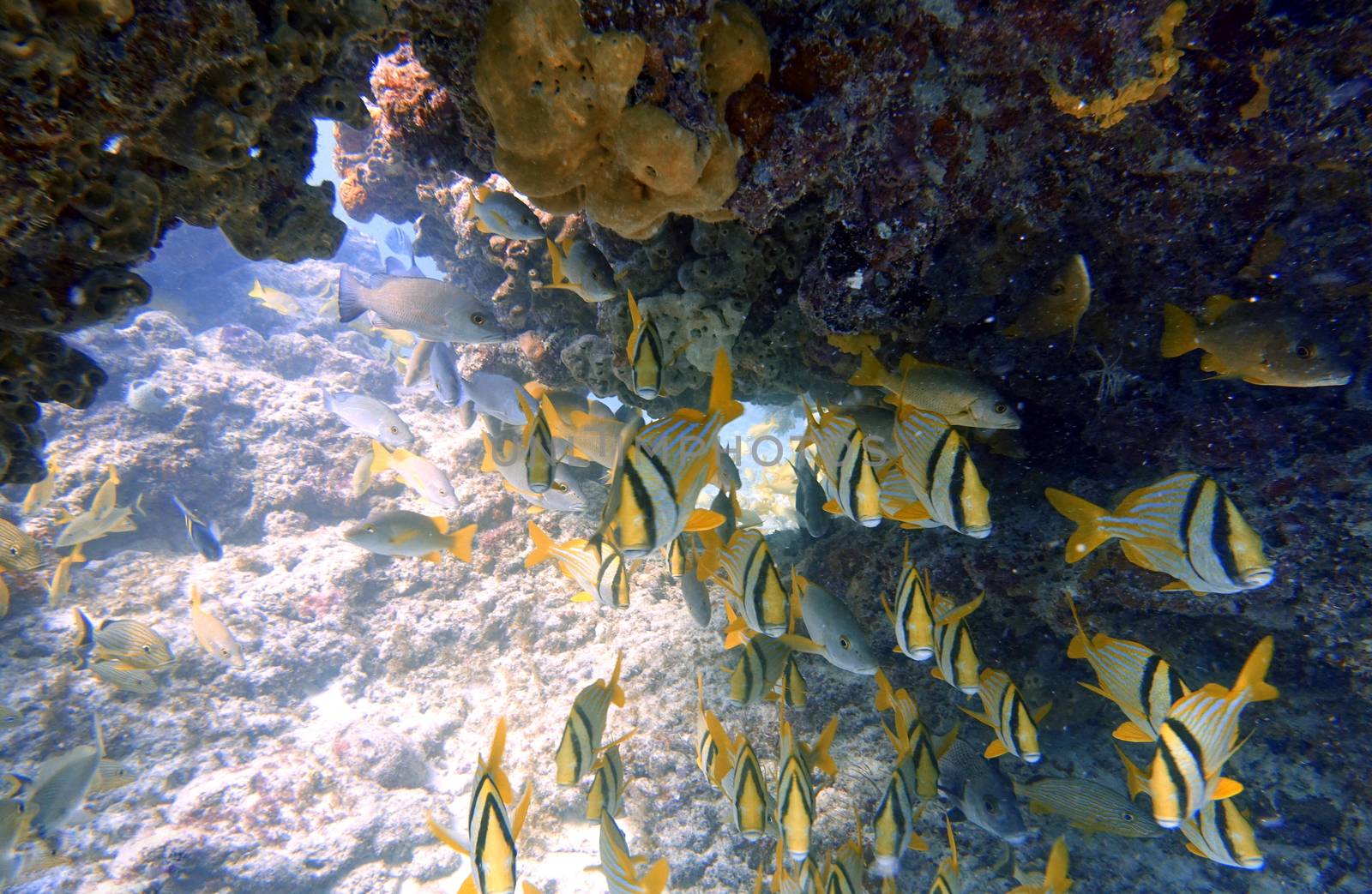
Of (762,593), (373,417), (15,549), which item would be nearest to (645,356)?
(762,593)

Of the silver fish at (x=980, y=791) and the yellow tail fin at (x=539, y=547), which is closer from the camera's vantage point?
the silver fish at (x=980, y=791)

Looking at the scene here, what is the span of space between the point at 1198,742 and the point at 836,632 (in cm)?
149

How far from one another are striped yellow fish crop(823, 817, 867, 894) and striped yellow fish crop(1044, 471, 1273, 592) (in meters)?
1.92

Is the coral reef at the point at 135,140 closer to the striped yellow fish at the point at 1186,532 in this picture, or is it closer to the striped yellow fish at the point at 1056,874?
the striped yellow fish at the point at 1186,532

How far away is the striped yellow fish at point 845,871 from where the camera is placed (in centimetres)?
259

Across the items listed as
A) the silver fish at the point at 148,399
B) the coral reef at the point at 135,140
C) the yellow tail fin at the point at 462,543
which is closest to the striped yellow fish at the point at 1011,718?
the yellow tail fin at the point at 462,543

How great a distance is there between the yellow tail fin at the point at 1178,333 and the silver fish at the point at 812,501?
7.66 feet

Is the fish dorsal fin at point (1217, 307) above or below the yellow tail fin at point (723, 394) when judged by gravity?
above

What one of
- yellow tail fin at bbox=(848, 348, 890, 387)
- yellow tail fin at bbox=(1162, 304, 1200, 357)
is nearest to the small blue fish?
yellow tail fin at bbox=(848, 348, 890, 387)

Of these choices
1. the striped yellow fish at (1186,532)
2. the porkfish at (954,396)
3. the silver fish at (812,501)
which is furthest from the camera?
the silver fish at (812,501)

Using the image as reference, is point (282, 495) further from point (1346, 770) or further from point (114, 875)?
point (1346, 770)

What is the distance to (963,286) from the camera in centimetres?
324

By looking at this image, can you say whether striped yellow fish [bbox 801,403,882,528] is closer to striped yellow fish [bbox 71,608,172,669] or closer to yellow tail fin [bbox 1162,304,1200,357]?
yellow tail fin [bbox 1162,304,1200,357]

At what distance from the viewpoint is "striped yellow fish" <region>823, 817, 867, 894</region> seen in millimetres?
2588
